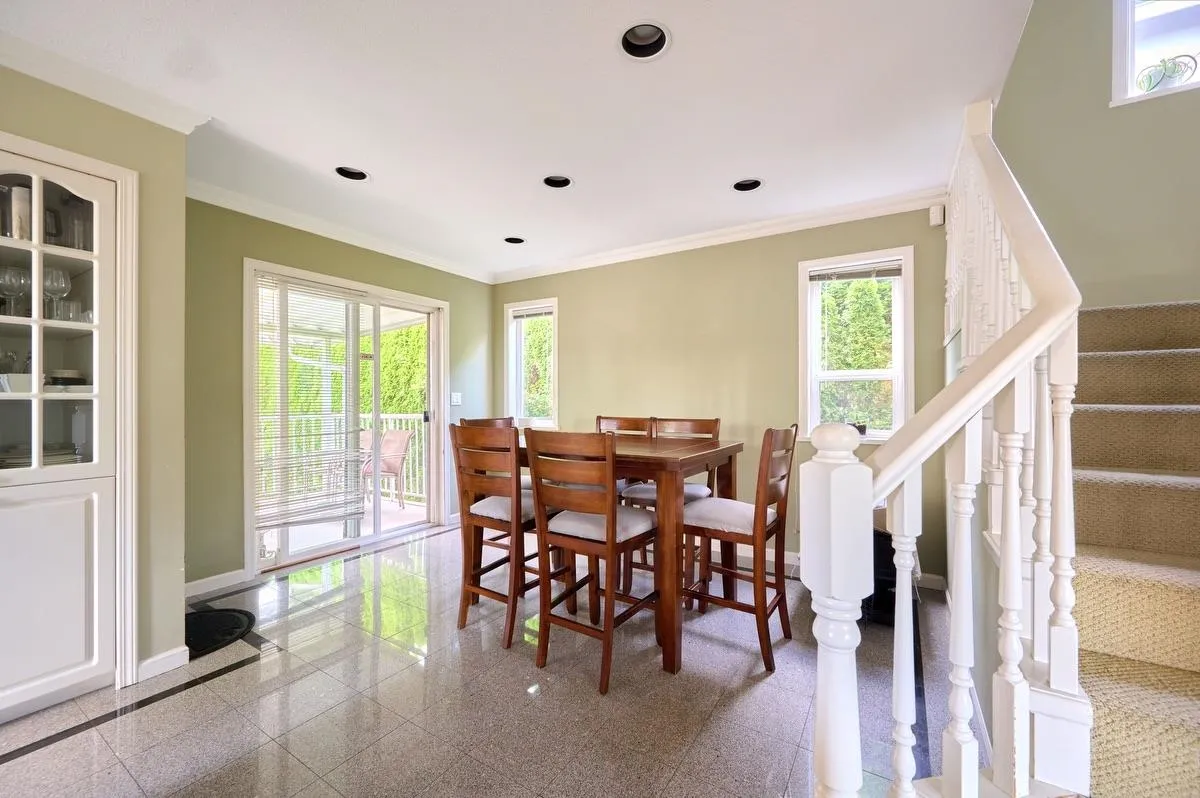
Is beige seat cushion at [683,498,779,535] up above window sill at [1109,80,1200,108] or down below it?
below

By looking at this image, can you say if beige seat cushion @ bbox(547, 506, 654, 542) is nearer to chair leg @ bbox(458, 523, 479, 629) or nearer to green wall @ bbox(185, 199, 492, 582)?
chair leg @ bbox(458, 523, 479, 629)

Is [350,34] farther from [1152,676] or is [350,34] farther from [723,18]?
[1152,676]

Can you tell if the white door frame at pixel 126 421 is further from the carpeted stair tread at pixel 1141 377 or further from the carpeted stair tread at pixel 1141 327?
the carpeted stair tread at pixel 1141 327

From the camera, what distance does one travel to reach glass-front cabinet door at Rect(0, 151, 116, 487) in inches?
70.6

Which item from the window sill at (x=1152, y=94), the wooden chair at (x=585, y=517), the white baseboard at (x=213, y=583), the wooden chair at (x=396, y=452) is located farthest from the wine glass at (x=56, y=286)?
the window sill at (x=1152, y=94)

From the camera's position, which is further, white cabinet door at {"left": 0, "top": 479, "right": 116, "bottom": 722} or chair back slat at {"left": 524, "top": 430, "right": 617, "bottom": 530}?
chair back slat at {"left": 524, "top": 430, "right": 617, "bottom": 530}

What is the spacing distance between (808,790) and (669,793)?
1.38 feet

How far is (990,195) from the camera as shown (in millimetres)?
1398

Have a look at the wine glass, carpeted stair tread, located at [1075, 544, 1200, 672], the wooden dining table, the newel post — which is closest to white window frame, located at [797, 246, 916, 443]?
the wooden dining table

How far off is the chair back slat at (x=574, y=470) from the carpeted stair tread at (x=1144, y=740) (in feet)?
4.49

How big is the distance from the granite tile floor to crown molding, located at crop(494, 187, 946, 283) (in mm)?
2533

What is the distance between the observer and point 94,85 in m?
1.89

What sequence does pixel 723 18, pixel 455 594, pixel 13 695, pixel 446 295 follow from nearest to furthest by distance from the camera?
pixel 723 18 → pixel 13 695 → pixel 455 594 → pixel 446 295

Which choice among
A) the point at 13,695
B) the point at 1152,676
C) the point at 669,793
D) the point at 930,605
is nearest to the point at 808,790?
the point at 669,793
